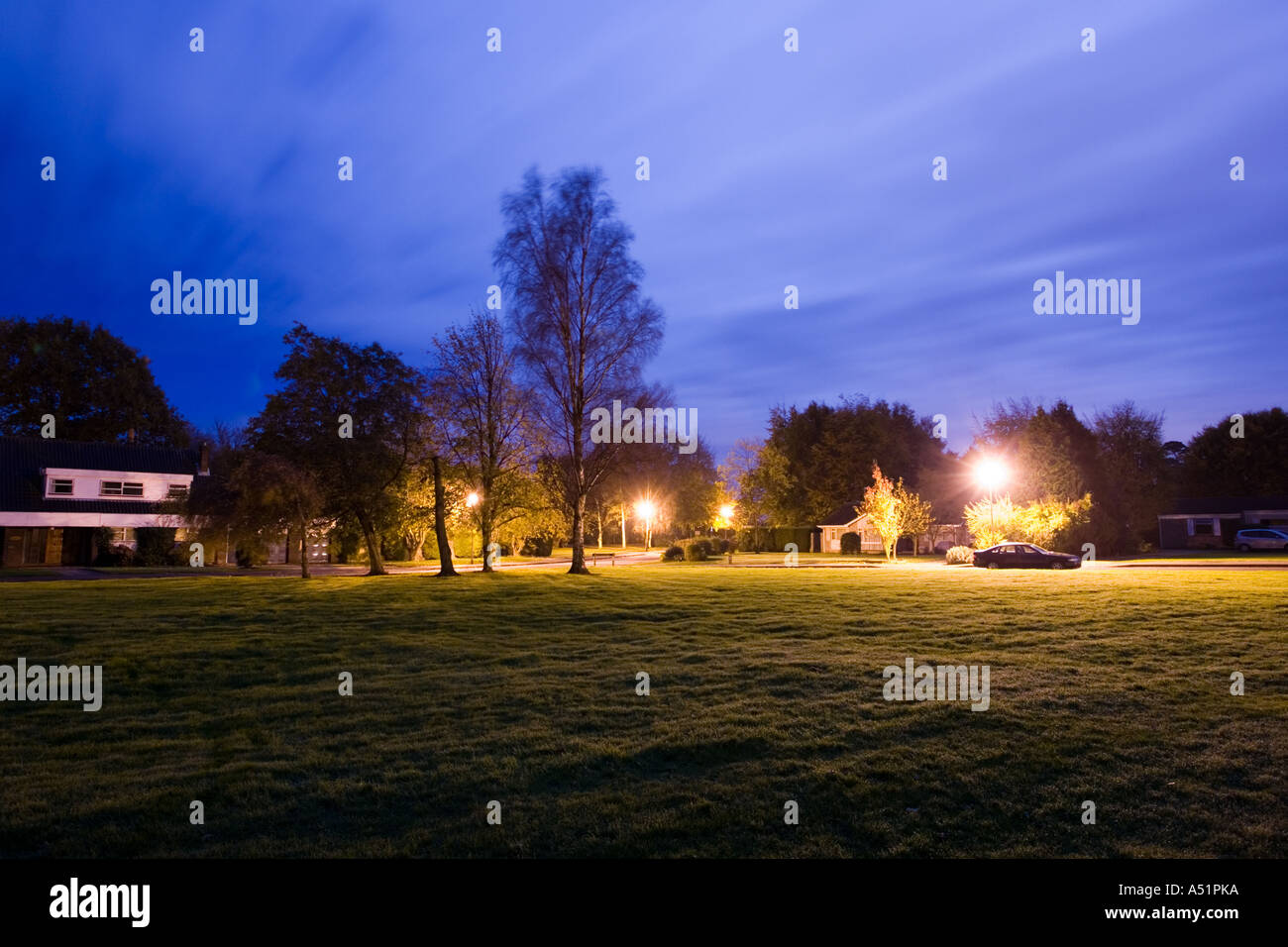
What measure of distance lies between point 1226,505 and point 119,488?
286 ft

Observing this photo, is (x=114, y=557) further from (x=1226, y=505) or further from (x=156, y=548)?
(x=1226, y=505)

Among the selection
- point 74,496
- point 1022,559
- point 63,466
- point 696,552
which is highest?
point 63,466

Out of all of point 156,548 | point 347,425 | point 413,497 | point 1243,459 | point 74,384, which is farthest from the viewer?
point 1243,459

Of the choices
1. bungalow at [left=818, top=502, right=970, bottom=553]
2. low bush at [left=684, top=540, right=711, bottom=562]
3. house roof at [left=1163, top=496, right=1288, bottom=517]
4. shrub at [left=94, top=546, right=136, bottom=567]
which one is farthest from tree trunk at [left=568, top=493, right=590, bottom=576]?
house roof at [left=1163, top=496, right=1288, bottom=517]

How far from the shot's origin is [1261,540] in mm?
54406

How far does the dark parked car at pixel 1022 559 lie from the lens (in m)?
34.2

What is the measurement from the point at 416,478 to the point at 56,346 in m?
37.8

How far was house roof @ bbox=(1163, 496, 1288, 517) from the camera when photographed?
63.5 m

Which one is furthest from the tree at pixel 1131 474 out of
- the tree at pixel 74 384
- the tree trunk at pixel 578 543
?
the tree at pixel 74 384

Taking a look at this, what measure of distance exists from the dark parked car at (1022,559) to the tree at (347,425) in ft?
93.2

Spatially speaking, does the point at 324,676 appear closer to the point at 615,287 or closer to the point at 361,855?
the point at 361,855

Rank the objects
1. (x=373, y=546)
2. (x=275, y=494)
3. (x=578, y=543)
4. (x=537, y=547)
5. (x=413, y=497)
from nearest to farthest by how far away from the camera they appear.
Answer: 1. (x=275, y=494)
2. (x=578, y=543)
3. (x=373, y=546)
4. (x=413, y=497)
5. (x=537, y=547)

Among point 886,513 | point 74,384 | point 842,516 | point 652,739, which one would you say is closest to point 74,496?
point 74,384

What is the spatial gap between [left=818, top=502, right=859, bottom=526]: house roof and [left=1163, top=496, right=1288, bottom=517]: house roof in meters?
29.9
